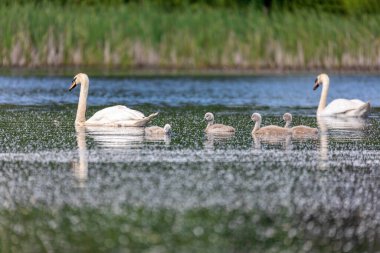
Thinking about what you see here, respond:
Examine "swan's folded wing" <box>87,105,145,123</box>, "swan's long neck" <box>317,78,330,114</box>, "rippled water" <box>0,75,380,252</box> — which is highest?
"swan's long neck" <box>317,78,330,114</box>

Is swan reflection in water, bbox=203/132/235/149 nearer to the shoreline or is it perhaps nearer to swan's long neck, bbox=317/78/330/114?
swan's long neck, bbox=317/78/330/114

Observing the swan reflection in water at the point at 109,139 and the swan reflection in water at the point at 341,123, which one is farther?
the swan reflection in water at the point at 341,123

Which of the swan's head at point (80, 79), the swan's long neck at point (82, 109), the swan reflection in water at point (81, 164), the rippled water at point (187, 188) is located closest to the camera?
the rippled water at point (187, 188)

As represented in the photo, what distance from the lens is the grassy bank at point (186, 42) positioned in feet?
131

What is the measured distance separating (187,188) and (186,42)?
28.1 m

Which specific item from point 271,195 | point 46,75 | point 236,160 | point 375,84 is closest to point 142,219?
point 271,195

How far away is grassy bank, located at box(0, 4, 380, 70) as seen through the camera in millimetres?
39906

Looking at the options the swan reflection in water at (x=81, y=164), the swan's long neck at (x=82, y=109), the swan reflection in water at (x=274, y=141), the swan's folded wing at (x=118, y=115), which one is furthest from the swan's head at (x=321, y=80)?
the swan reflection in water at (x=81, y=164)

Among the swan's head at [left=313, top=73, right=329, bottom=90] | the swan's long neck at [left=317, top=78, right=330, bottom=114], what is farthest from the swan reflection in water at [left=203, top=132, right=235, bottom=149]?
the swan's head at [left=313, top=73, right=329, bottom=90]

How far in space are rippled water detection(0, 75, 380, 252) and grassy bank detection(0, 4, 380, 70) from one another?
16.2 meters

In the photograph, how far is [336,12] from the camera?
167ft

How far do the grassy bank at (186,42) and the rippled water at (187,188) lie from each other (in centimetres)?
1625

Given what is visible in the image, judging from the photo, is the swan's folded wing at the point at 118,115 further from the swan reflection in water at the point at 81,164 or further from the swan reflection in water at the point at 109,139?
the swan reflection in water at the point at 81,164

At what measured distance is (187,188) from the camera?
43.4 feet
